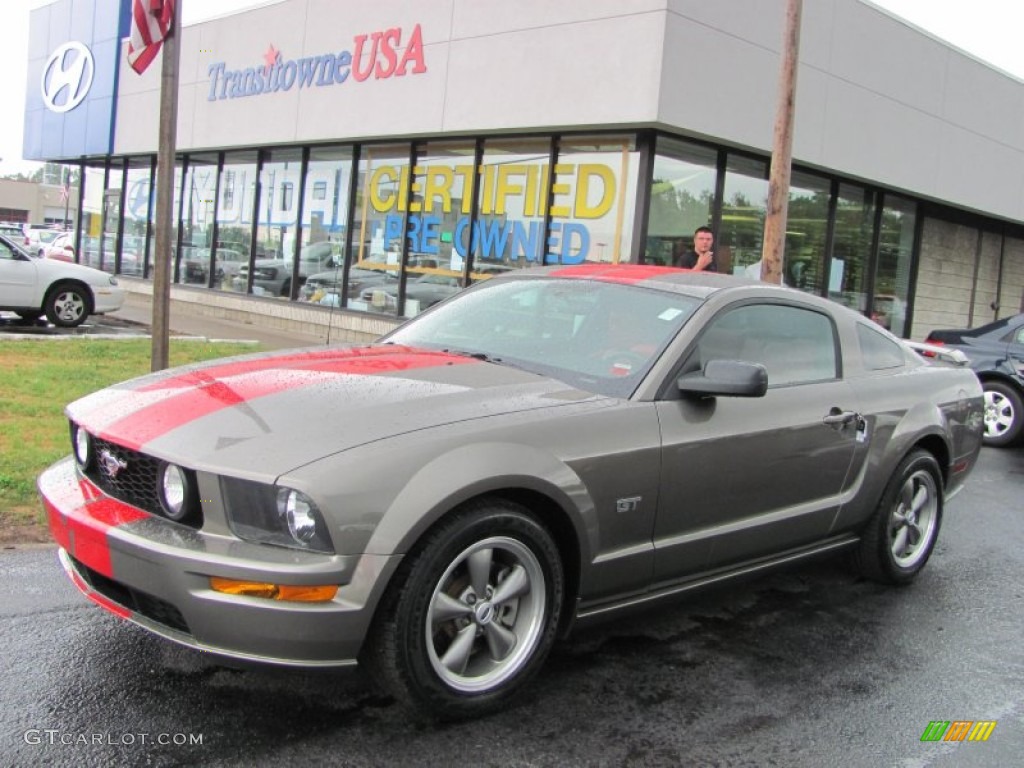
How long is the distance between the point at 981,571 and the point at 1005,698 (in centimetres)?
185

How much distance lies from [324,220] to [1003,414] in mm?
10505

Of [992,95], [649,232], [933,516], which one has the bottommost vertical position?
[933,516]

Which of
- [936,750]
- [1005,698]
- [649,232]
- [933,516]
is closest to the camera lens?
[936,750]

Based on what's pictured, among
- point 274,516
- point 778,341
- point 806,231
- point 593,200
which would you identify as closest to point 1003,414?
point 806,231

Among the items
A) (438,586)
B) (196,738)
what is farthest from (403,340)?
(196,738)

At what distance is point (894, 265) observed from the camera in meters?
16.1

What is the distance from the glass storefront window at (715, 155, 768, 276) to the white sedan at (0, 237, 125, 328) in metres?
9.15

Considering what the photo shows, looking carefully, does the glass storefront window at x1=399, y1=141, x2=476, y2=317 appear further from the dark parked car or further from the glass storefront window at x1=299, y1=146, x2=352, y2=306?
the dark parked car

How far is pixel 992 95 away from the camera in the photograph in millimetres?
15953

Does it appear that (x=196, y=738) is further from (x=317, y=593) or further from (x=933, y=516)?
(x=933, y=516)

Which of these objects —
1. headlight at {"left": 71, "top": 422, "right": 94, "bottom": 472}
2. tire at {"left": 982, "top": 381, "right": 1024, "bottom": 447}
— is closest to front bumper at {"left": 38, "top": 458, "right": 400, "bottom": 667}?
headlight at {"left": 71, "top": 422, "right": 94, "bottom": 472}

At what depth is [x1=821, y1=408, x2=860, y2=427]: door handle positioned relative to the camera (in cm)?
426

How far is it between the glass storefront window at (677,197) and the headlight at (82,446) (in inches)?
328

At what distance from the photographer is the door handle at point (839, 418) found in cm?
426
